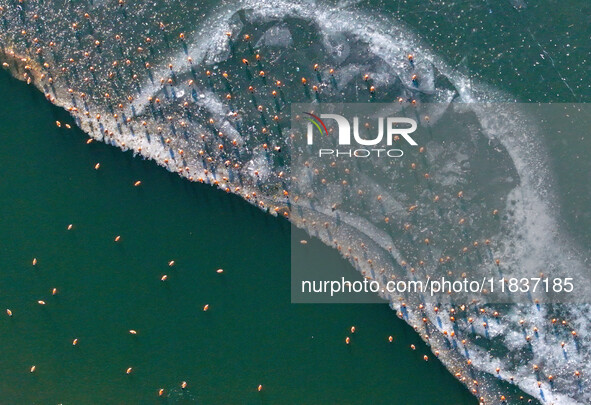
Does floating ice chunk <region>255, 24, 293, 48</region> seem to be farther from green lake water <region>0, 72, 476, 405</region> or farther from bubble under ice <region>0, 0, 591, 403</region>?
green lake water <region>0, 72, 476, 405</region>

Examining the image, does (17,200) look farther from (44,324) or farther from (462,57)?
(462,57)

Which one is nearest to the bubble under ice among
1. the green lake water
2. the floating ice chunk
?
the floating ice chunk

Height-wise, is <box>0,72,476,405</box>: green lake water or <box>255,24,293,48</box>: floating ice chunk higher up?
<box>255,24,293,48</box>: floating ice chunk

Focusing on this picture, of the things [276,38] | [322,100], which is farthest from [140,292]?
[276,38]

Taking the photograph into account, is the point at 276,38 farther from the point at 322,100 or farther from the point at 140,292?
the point at 140,292

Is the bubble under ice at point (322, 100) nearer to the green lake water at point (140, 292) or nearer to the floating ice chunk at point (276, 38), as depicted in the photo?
the floating ice chunk at point (276, 38)

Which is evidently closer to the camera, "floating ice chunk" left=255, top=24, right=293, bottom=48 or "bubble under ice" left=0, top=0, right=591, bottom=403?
"bubble under ice" left=0, top=0, right=591, bottom=403

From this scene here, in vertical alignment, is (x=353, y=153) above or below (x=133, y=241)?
above

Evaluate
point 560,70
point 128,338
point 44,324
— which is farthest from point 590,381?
point 44,324
